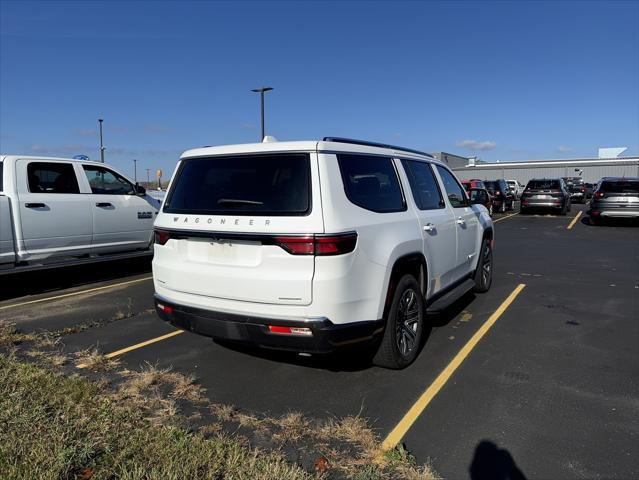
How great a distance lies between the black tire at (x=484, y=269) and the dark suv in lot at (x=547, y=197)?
55.8 ft

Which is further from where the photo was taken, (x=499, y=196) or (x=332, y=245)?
(x=499, y=196)

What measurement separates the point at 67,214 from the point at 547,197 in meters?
20.7

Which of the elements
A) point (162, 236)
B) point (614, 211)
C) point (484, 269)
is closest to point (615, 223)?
point (614, 211)

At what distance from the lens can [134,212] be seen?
894 cm

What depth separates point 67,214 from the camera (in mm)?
7766

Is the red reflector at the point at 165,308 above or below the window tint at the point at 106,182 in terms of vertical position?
below

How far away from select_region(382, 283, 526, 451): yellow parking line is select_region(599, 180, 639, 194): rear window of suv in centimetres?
1402

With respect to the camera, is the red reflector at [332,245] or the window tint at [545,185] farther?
the window tint at [545,185]

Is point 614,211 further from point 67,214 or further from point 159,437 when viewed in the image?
point 159,437

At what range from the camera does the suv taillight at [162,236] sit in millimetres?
4090

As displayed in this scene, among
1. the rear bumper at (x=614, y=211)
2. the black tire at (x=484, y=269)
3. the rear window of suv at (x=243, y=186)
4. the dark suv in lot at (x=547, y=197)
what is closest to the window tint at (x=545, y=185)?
the dark suv in lot at (x=547, y=197)

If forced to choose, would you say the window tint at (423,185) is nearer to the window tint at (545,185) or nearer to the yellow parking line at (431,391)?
the yellow parking line at (431,391)

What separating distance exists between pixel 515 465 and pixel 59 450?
2.75 metres

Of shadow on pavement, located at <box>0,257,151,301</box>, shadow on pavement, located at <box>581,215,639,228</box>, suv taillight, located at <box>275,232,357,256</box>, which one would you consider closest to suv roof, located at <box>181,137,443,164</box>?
suv taillight, located at <box>275,232,357,256</box>
